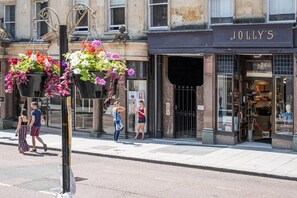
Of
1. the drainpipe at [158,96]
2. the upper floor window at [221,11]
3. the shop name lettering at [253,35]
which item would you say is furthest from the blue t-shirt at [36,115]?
the shop name lettering at [253,35]

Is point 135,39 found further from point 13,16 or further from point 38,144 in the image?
point 13,16

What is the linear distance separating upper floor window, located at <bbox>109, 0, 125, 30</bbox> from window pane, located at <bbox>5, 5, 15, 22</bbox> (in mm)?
6556

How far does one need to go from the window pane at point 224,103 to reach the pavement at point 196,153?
869 mm

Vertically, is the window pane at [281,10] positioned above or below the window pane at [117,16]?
below

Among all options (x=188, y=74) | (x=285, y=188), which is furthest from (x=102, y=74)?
(x=188, y=74)

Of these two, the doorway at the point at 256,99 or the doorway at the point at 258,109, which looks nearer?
the doorway at the point at 256,99

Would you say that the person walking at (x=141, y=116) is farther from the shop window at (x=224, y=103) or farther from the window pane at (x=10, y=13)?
the window pane at (x=10, y=13)

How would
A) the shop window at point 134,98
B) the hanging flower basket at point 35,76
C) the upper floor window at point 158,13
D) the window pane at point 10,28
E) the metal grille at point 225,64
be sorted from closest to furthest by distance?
the hanging flower basket at point 35,76 < the metal grille at point 225,64 < the upper floor window at point 158,13 < the shop window at point 134,98 < the window pane at point 10,28

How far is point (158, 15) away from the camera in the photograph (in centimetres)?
2097

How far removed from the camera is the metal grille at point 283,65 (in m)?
17.4

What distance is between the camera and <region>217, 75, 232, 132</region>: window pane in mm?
19047

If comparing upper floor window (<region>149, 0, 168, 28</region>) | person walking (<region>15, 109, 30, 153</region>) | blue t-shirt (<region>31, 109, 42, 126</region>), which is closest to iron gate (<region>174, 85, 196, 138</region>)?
upper floor window (<region>149, 0, 168, 28</region>)

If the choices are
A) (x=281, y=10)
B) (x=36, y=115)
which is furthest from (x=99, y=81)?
(x=281, y=10)

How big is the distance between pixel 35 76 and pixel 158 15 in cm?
1430
